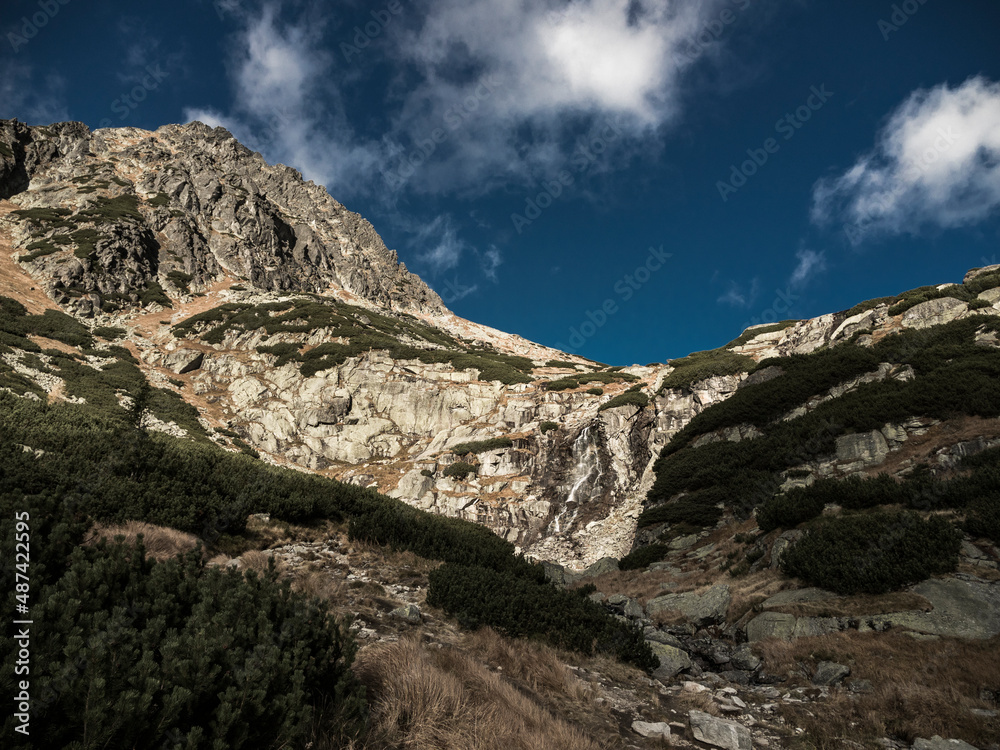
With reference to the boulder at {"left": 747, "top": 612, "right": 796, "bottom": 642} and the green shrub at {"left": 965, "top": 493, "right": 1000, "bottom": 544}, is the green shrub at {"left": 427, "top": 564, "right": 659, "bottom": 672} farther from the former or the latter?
the green shrub at {"left": 965, "top": 493, "right": 1000, "bottom": 544}

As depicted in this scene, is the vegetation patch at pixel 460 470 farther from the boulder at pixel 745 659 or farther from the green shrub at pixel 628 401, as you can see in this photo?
the boulder at pixel 745 659

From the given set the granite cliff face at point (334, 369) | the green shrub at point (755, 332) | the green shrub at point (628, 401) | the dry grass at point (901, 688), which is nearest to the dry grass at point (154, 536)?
the dry grass at point (901, 688)

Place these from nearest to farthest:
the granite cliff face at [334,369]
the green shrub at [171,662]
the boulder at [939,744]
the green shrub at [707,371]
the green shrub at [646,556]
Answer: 1. the green shrub at [171,662]
2. the boulder at [939,744]
3. the green shrub at [646,556]
4. the granite cliff face at [334,369]
5. the green shrub at [707,371]

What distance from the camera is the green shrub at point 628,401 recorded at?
3322 cm

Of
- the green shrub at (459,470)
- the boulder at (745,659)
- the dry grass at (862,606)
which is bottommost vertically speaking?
the boulder at (745,659)

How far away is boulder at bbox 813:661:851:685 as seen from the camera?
7276mm

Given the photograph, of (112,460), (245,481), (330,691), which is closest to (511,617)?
(330,691)

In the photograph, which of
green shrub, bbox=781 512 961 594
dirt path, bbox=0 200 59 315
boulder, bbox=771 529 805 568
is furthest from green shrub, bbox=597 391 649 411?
dirt path, bbox=0 200 59 315

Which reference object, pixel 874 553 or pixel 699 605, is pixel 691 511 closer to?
pixel 699 605

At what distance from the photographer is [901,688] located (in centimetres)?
640

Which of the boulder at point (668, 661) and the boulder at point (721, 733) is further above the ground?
the boulder at point (668, 661)

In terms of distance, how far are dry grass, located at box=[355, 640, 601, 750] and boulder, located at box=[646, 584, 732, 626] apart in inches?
304

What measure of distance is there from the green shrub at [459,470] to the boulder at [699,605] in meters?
19.7

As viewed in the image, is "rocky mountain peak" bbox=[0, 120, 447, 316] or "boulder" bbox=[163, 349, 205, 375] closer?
"boulder" bbox=[163, 349, 205, 375]
